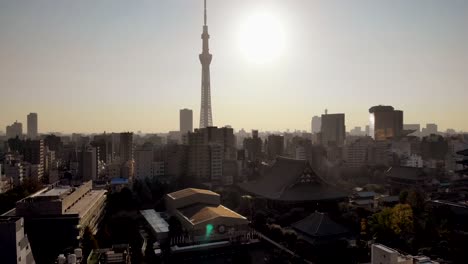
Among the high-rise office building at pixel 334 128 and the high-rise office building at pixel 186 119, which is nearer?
the high-rise office building at pixel 334 128

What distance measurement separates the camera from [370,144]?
153 ft

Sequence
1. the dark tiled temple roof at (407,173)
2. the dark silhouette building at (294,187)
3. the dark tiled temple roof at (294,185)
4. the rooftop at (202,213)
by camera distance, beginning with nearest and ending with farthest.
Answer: the rooftop at (202,213) < the dark silhouette building at (294,187) < the dark tiled temple roof at (294,185) < the dark tiled temple roof at (407,173)

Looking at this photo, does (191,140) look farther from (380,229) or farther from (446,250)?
(446,250)

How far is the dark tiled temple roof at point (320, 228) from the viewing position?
17609mm

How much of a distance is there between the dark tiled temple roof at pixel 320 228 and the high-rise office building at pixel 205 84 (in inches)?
1489

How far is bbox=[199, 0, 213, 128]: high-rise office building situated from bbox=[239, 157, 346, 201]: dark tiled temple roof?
29.3 meters

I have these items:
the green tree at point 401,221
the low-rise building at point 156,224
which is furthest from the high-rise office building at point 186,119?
the green tree at point 401,221

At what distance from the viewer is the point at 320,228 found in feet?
58.6

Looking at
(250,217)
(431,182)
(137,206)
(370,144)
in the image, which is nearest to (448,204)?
(250,217)

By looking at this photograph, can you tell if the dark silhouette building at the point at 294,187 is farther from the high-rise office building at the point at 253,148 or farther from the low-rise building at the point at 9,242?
the high-rise office building at the point at 253,148

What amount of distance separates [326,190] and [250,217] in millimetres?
5543

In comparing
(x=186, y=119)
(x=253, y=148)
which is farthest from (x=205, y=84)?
(x=186, y=119)

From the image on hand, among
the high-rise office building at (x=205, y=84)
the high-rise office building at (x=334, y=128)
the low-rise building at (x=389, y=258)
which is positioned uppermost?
the high-rise office building at (x=205, y=84)

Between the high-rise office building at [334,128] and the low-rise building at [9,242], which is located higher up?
the high-rise office building at [334,128]
